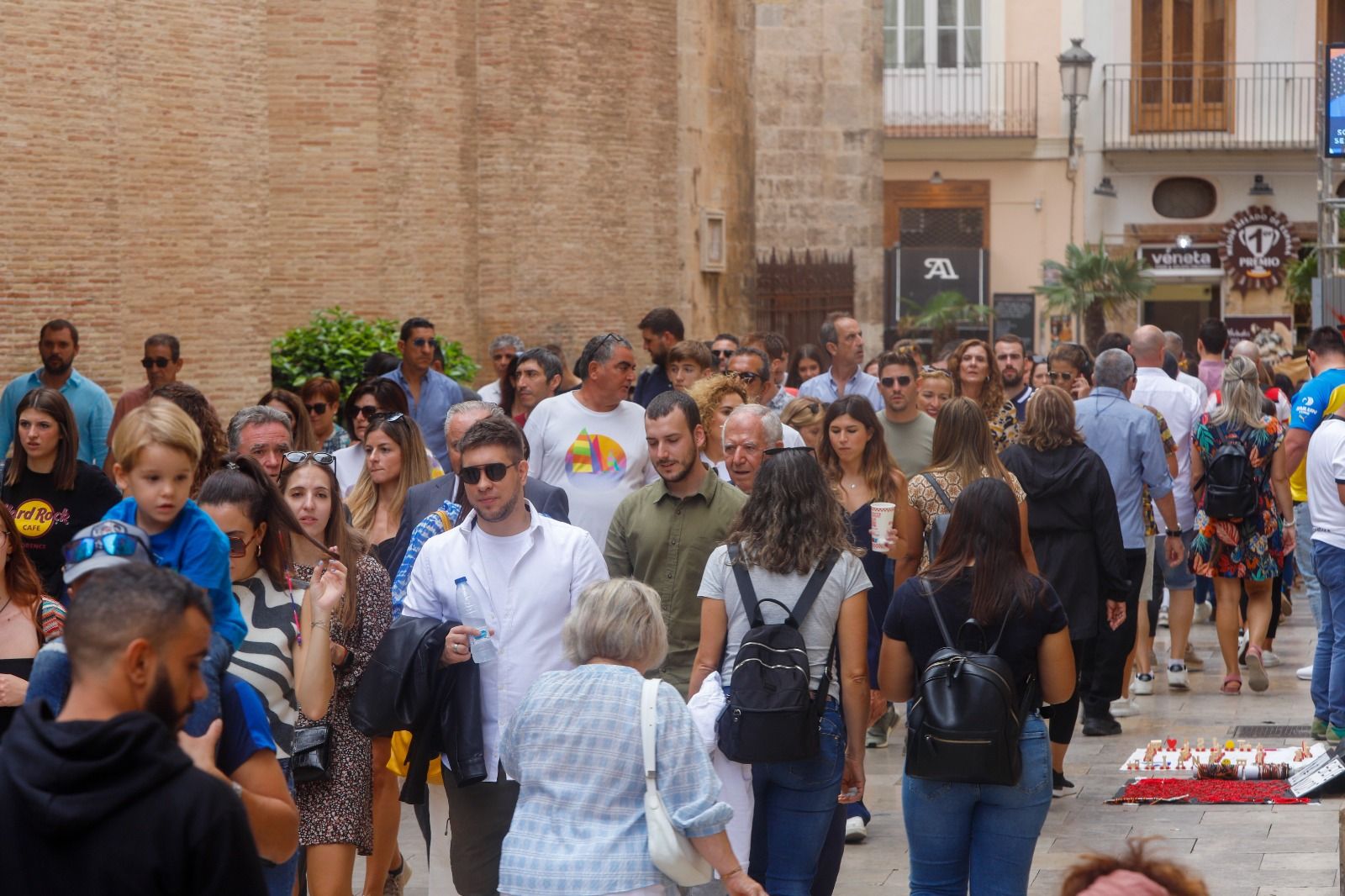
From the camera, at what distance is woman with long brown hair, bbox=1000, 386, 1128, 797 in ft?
27.7

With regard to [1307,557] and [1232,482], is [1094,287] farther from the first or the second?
[1307,557]

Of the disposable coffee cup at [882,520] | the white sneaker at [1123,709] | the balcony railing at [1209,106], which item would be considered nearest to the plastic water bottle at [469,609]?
the disposable coffee cup at [882,520]

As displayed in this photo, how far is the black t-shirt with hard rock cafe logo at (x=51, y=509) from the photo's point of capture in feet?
23.7

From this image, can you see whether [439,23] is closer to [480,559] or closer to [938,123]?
Answer: [480,559]

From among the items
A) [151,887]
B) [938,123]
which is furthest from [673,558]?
[938,123]

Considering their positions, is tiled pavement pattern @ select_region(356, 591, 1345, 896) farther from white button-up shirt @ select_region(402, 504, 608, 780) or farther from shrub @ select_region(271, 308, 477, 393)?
shrub @ select_region(271, 308, 477, 393)

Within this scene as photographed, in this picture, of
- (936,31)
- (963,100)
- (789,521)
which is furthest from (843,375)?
(936,31)

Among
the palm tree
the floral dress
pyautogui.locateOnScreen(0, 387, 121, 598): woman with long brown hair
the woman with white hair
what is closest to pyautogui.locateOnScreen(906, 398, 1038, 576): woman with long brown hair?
the floral dress

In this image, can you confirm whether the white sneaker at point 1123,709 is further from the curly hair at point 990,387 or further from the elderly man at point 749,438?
the elderly man at point 749,438

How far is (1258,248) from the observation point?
3425 centimetres

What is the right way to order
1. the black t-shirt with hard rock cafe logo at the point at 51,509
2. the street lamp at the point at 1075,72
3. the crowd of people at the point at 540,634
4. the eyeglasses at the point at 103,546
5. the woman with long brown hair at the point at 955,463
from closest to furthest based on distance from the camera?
the crowd of people at the point at 540,634, the eyeglasses at the point at 103,546, the black t-shirt with hard rock cafe logo at the point at 51,509, the woman with long brown hair at the point at 955,463, the street lamp at the point at 1075,72

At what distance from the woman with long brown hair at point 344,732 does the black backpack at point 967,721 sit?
→ 1.69 metres

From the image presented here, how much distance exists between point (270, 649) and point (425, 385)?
6.84m

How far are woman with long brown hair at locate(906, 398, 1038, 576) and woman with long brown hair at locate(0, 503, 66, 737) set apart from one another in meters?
3.70
